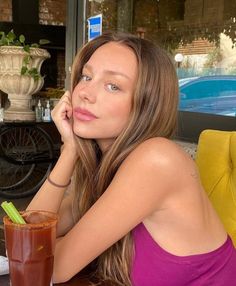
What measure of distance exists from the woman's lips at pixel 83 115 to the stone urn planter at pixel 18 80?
2.59 metres

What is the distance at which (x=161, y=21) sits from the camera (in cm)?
441

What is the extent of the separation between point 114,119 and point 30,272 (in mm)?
441

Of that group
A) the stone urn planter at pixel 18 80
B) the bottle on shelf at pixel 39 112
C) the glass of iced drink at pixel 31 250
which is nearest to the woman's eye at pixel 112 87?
the glass of iced drink at pixel 31 250

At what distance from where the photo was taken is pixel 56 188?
1246mm

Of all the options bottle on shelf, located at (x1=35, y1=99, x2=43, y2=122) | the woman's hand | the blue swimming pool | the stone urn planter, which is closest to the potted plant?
the stone urn planter

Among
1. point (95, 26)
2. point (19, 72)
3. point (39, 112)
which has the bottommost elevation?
point (39, 112)

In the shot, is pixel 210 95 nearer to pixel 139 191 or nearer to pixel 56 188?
pixel 56 188

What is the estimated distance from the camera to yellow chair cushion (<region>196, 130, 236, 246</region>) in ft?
4.91

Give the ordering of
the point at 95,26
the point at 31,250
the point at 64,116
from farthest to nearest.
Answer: the point at 95,26 → the point at 64,116 → the point at 31,250

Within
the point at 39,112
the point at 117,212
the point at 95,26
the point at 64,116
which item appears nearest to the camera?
the point at 117,212

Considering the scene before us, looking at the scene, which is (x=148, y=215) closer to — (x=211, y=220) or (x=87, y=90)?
(x=211, y=220)

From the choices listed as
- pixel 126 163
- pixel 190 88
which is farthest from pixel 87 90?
pixel 190 88

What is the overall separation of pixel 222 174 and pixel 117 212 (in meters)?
0.64

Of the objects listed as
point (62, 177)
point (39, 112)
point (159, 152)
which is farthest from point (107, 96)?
point (39, 112)
